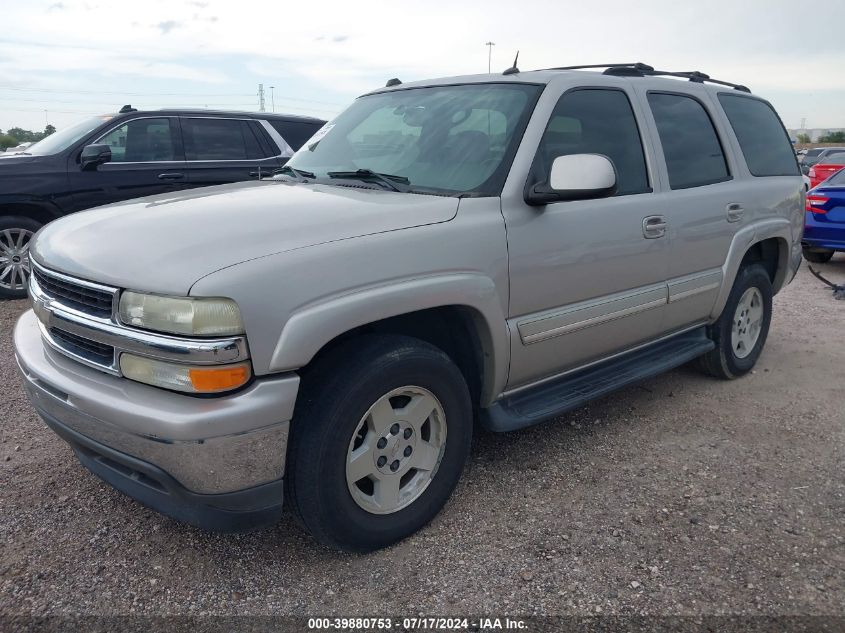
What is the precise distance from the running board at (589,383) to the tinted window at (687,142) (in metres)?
0.96

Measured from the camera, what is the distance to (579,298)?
321cm

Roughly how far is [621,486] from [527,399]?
619mm

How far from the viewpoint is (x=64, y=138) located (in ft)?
22.9

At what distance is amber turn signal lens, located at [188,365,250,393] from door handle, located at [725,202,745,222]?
3.19 meters

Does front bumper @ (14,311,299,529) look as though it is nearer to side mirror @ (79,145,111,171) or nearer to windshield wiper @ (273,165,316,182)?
windshield wiper @ (273,165,316,182)

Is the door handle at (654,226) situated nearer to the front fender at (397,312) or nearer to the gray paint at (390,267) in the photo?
the gray paint at (390,267)

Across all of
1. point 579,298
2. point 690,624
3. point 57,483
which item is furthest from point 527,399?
point 57,483

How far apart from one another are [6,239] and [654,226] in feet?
19.5

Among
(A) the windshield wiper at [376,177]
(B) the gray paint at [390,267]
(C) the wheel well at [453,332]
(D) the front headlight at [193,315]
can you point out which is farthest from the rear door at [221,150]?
(D) the front headlight at [193,315]

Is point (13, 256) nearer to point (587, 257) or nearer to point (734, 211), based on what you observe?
point (587, 257)

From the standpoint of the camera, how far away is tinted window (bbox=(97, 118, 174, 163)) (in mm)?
6988

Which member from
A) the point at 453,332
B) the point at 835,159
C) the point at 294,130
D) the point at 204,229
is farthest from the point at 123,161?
the point at 835,159

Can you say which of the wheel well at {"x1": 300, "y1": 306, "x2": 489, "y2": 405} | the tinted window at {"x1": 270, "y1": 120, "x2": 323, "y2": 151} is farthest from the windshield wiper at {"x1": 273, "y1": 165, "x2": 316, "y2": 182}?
the tinted window at {"x1": 270, "y1": 120, "x2": 323, "y2": 151}

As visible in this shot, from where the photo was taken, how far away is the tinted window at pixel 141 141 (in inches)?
275
